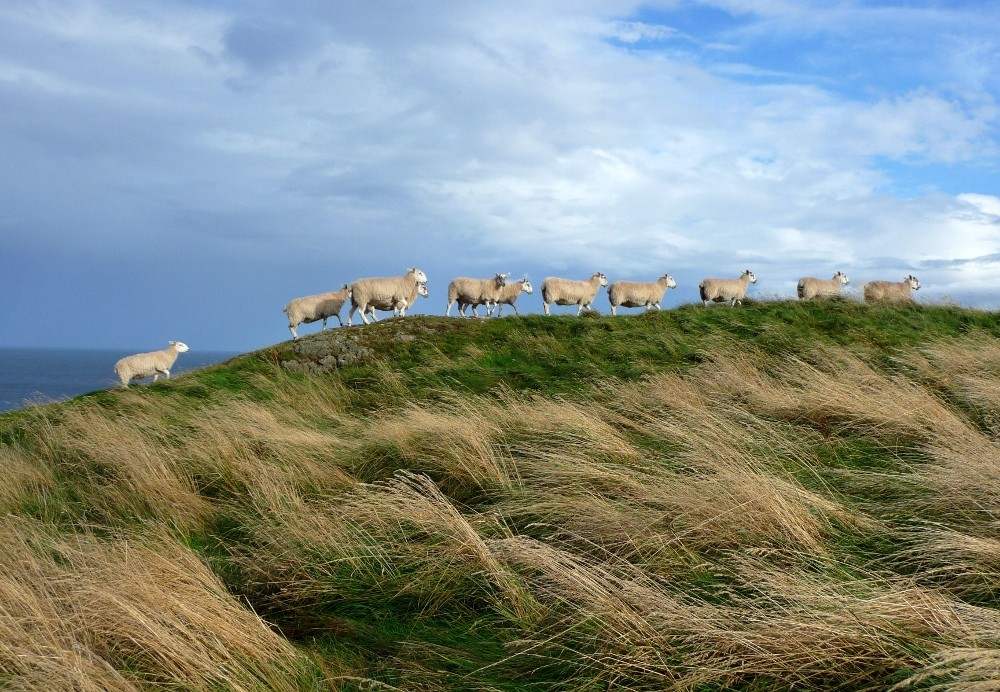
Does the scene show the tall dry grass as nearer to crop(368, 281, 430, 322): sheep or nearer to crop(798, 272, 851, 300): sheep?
crop(368, 281, 430, 322): sheep

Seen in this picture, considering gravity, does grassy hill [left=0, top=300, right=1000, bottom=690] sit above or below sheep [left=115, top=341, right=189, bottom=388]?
below

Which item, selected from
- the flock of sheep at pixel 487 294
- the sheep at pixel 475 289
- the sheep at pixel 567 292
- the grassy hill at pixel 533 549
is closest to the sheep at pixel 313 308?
the flock of sheep at pixel 487 294

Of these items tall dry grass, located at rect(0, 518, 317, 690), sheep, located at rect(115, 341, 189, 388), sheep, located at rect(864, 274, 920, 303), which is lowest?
tall dry grass, located at rect(0, 518, 317, 690)

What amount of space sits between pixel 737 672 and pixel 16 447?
12.0 meters

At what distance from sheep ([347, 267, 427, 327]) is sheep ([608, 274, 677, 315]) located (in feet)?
24.2

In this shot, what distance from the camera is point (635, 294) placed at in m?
26.5

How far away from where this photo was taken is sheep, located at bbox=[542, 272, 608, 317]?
25172 millimetres

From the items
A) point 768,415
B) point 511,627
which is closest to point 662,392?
point 768,415

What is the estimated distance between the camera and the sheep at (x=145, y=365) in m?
21.8

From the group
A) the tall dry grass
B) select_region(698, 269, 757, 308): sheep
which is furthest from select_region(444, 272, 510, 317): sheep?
the tall dry grass

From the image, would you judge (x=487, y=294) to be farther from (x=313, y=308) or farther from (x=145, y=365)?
(x=145, y=365)

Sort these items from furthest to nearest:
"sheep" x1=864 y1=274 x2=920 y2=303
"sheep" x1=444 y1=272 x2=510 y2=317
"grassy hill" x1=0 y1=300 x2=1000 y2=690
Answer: "sheep" x1=864 y1=274 x2=920 y2=303
"sheep" x1=444 y1=272 x2=510 y2=317
"grassy hill" x1=0 y1=300 x2=1000 y2=690

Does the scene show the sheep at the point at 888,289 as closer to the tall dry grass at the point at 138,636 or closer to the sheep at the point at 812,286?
the sheep at the point at 812,286

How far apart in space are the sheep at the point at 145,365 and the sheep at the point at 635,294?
14.7 metres
